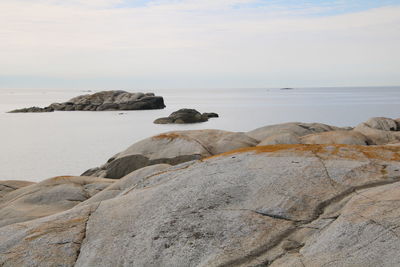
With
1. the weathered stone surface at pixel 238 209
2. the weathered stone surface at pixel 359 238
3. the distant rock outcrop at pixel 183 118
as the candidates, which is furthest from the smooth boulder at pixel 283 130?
the distant rock outcrop at pixel 183 118

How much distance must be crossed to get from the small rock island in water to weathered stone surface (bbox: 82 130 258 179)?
70347 millimetres

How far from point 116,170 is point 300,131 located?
9.84 meters

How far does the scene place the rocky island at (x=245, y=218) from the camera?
565 centimetres

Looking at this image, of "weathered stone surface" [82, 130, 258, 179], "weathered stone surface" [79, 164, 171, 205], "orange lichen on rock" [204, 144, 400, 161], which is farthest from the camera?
"weathered stone surface" [82, 130, 258, 179]

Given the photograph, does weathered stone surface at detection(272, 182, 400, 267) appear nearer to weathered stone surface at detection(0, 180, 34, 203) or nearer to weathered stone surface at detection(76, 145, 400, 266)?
weathered stone surface at detection(76, 145, 400, 266)

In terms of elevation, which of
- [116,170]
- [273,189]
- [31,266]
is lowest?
[116,170]

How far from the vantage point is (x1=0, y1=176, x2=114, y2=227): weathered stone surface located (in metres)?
10.9

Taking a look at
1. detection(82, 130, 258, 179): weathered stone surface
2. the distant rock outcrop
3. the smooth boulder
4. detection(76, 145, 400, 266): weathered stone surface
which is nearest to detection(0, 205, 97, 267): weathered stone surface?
detection(76, 145, 400, 266): weathered stone surface

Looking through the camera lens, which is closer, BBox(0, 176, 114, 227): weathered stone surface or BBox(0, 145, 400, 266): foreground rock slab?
BBox(0, 145, 400, 266): foreground rock slab

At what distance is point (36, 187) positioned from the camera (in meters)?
12.9

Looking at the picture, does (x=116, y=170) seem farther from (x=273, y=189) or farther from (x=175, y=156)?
(x=273, y=189)

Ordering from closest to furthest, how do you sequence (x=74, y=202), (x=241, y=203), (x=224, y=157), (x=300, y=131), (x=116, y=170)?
(x=241, y=203) < (x=224, y=157) < (x=74, y=202) < (x=116, y=170) < (x=300, y=131)

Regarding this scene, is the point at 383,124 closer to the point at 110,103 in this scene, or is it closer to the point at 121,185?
the point at 121,185

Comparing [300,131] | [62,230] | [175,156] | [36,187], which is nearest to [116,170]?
[175,156]
